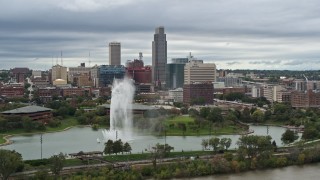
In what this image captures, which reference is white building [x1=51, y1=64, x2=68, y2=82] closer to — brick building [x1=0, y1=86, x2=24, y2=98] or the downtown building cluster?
the downtown building cluster

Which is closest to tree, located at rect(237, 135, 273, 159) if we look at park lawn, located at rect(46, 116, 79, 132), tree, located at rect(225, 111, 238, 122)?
tree, located at rect(225, 111, 238, 122)

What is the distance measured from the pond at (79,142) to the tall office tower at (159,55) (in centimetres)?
6621

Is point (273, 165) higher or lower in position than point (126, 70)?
lower

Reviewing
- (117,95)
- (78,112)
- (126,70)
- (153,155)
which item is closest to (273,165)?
(153,155)

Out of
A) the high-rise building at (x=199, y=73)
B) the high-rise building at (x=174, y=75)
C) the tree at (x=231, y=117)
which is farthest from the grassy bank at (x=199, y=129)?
the high-rise building at (x=174, y=75)

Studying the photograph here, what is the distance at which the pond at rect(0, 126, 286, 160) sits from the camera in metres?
29.7

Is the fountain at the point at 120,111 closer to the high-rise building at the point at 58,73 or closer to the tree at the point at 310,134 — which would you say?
the tree at the point at 310,134

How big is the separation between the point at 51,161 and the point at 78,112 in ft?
81.4

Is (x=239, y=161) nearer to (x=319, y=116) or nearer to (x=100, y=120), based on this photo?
(x=100, y=120)

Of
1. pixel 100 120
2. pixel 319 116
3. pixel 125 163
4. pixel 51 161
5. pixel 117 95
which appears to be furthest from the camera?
pixel 319 116

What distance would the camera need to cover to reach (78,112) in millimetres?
47469

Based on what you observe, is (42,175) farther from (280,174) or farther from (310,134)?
(310,134)

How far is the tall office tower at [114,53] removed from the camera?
11906 cm

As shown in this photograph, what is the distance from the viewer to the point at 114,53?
393 ft
